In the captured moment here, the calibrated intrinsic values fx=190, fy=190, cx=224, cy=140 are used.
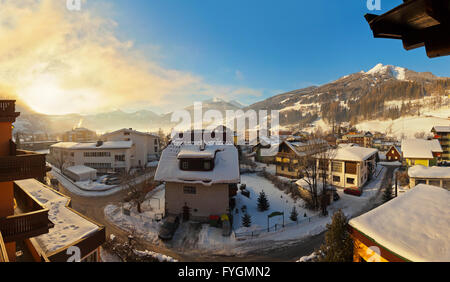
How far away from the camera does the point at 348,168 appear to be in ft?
89.2

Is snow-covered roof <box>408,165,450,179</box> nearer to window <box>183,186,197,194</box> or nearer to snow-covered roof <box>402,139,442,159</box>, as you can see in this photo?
snow-covered roof <box>402,139,442,159</box>

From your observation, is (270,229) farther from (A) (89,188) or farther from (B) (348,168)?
(A) (89,188)

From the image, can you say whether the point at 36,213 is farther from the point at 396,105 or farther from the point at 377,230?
the point at 396,105

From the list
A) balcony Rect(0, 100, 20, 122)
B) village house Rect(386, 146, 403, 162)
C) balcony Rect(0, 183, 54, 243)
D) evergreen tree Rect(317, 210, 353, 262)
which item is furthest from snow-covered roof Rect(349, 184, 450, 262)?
village house Rect(386, 146, 403, 162)

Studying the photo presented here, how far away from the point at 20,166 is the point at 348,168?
3243 centimetres

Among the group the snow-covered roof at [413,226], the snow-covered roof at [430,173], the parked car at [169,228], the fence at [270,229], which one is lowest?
the fence at [270,229]

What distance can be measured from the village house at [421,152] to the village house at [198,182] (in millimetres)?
34524

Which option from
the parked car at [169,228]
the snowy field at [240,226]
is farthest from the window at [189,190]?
the snowy field at [240,226]

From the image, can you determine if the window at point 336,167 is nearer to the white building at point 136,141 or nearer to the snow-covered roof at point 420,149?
the snow-covered roof at point 420,149

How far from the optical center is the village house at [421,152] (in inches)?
1289

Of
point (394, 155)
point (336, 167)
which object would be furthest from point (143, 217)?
point (394, 155)

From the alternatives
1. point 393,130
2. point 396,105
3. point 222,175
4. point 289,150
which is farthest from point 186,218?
point 396,105

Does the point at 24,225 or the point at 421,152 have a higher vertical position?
the point at 421,152

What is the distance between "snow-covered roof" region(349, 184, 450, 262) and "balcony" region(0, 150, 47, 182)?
1153cm
